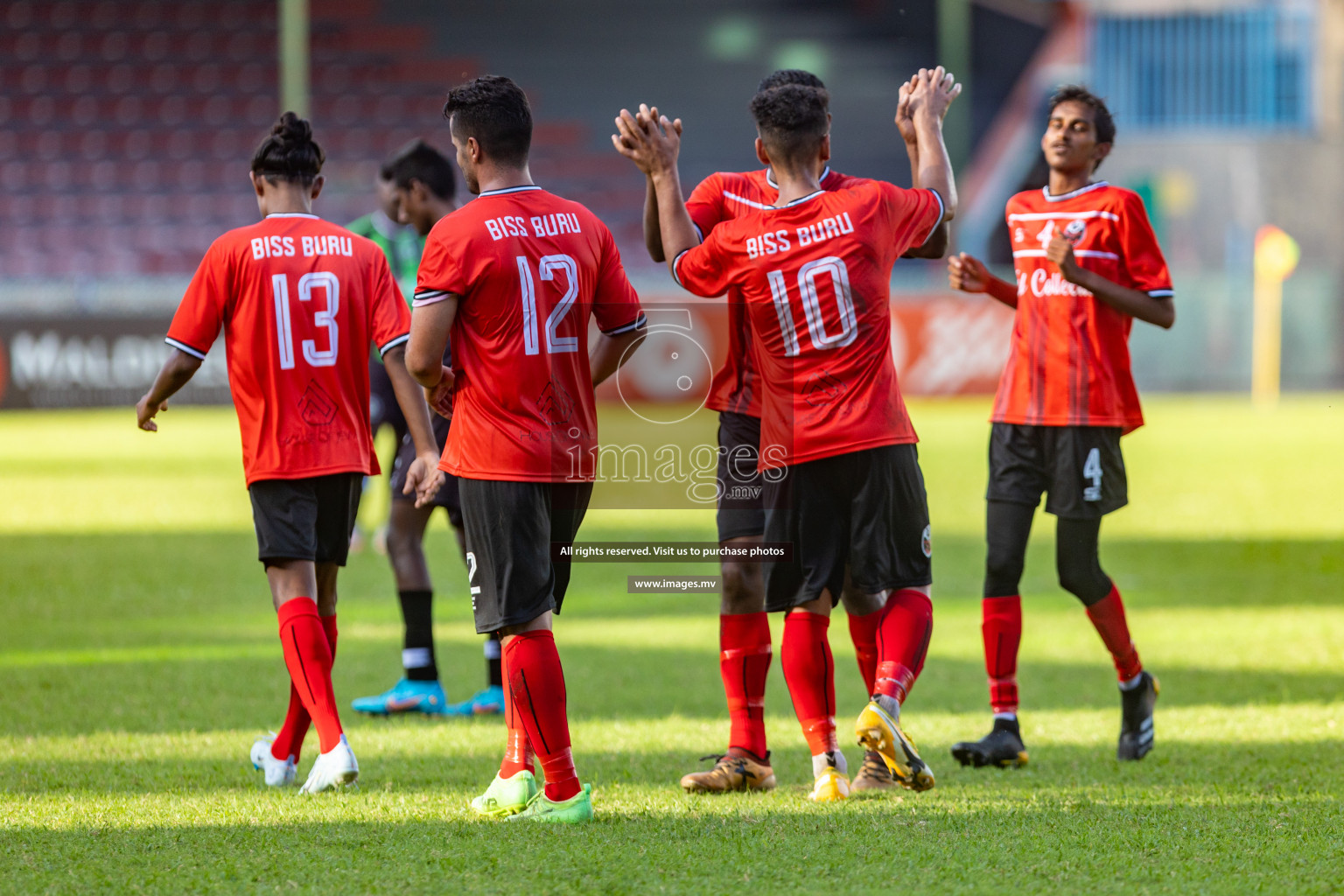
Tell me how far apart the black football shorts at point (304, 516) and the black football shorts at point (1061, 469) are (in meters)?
2.21

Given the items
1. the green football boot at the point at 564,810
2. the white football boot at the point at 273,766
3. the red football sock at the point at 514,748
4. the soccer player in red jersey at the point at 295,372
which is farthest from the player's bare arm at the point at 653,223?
the white football boot at the point at 273,766

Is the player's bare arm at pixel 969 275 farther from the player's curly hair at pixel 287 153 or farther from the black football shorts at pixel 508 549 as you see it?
the player's curly hair at pixel 287 153

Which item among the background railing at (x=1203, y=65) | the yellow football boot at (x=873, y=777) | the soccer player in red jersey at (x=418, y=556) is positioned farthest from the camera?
the background railing at (x=1203, y=65)

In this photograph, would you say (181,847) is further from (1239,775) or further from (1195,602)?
(1195,602)

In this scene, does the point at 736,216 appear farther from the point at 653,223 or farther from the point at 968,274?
the point at 968,274

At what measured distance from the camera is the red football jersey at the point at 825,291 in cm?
410

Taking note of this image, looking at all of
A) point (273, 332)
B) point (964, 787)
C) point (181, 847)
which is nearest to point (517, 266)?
point (273, 332)

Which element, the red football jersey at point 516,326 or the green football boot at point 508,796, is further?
the green football boot at point 508,796

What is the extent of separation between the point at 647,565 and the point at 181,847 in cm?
716

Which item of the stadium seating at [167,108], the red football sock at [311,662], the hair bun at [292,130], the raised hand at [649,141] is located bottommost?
the red football sock at [311,662]

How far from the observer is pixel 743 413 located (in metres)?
4.50

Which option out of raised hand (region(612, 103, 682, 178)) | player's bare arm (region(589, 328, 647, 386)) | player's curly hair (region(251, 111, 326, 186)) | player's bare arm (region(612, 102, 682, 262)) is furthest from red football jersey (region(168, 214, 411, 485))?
raised hand (region(612, 103, 682, 178))

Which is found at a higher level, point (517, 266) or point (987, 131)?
point (987, 131)

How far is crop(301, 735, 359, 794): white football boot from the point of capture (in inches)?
165
